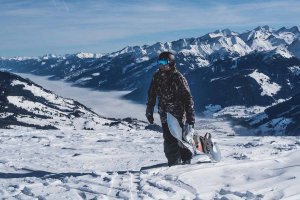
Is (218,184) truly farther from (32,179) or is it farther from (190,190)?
(32,179)

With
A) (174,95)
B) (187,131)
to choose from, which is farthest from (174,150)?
(174,95)

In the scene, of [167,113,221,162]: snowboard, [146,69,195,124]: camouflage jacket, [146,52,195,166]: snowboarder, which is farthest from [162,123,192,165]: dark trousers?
[146,69,195,124]: camouflage jacket

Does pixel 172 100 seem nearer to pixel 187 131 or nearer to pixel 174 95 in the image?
pixel 174 95

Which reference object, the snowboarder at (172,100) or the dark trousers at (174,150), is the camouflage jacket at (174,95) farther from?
the dark trousers at (174,150)

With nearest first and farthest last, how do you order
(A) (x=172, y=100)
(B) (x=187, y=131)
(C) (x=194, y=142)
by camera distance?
(B) (x=187, y=131) < (A) (x=172, y=100) < (C) (x=194, y=142)

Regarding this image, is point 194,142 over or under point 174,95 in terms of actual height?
under

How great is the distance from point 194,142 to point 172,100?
4.50 ft

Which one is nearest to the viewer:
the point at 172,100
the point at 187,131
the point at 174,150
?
the point at 187,131

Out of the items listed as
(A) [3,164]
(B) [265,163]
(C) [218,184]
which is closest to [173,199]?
(C) [218,184]

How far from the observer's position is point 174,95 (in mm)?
11844

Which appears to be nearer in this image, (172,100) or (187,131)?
(187,131)

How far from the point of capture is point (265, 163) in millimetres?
11344

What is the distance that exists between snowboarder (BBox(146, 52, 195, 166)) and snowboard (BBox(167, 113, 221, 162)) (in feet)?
0.53

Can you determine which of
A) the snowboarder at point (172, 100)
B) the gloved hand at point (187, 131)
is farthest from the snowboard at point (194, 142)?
the snowboarder at point (172, 100)
